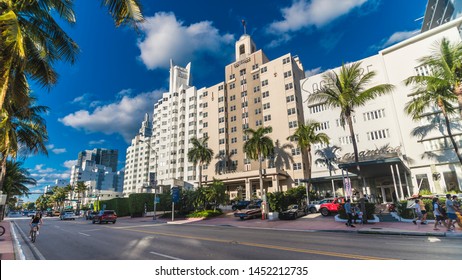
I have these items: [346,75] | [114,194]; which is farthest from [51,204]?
[346,75]

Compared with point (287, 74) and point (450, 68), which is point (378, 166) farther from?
point (287, 74)

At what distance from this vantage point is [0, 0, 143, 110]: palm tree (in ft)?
24.9

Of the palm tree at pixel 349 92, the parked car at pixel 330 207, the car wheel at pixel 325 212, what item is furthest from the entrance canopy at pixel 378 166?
the palm tree at pixel 349 92

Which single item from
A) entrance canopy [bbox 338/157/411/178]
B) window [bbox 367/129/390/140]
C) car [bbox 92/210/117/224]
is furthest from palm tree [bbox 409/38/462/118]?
car [bbox 92/210/117/224]

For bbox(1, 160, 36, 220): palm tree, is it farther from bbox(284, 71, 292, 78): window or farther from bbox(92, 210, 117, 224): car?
bbox(284, 71, 292, 78): window

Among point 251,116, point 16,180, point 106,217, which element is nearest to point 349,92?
point 106,217

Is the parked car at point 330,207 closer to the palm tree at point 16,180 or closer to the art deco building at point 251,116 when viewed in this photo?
the art deco building at point 251,116

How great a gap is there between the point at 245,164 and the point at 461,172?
35620 mm

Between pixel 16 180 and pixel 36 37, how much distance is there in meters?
44.2

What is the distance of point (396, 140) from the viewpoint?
3353 centimetres

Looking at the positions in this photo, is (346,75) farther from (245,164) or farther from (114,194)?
(114,194)

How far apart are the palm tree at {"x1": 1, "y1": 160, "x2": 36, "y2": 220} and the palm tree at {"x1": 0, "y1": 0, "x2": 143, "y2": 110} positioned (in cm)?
3396

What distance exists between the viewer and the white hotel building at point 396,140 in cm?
2867
